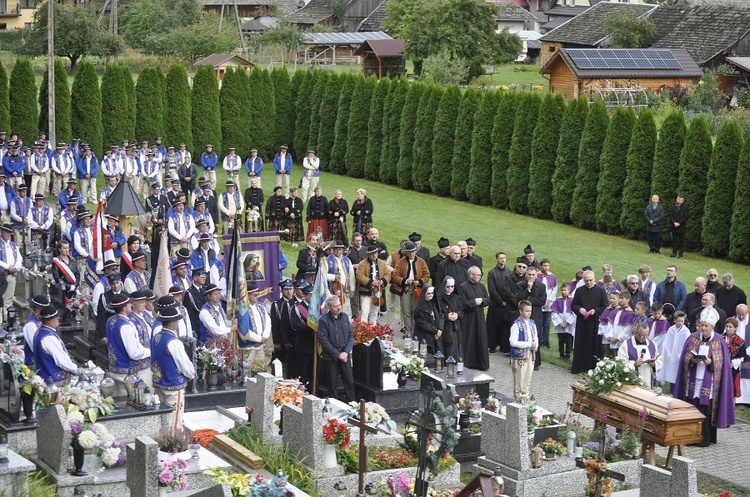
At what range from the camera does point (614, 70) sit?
47906 mm

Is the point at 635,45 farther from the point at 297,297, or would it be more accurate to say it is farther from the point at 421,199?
the point at 297,297

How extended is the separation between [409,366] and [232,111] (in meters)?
24.3

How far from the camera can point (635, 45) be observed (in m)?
59.8

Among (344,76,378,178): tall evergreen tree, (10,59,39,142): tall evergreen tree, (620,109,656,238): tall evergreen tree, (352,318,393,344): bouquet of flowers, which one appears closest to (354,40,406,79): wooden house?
(344,76,378,178): tall evergreen tree

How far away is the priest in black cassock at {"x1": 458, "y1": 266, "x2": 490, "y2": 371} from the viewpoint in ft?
66.8

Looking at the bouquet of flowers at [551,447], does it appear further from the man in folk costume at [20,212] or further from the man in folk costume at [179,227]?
the man in folk costume at [20,212]

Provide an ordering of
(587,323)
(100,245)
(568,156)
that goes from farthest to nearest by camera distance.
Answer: (568,156) → (100,245) → (587,323)

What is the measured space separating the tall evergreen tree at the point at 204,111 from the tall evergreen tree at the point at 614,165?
13.7 metres

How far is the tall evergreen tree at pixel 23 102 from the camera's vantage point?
123 ft

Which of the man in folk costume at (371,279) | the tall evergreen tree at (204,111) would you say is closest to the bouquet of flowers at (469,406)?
the man in folk costume at (371,279)

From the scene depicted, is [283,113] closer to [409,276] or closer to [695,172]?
[695,172]

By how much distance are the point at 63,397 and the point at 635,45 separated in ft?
159

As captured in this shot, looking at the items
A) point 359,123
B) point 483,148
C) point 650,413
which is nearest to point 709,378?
point 650,413

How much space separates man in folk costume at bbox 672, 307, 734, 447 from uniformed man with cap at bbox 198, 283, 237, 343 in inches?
241
